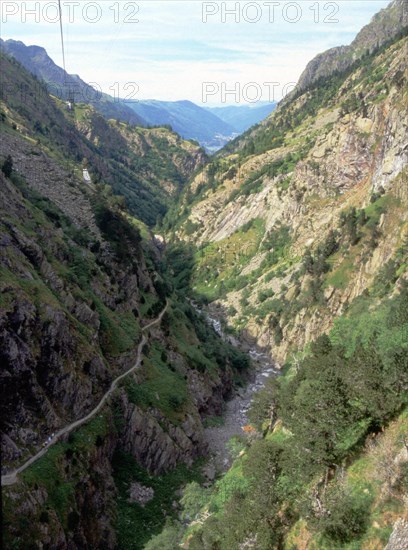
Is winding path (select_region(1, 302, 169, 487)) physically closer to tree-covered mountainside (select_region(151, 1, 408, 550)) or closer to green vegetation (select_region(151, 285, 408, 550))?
tree-covered mountainside (select_region(151, 1, 408, 550))

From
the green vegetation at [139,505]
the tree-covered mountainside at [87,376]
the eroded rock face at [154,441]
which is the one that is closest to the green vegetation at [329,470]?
the green vegetation at [139,505]

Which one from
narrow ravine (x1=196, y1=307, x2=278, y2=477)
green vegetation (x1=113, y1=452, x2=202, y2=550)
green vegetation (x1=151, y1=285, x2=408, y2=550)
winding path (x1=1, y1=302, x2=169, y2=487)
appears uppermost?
green vegetation (x1=151, y1=285, x2=408, y2=550)

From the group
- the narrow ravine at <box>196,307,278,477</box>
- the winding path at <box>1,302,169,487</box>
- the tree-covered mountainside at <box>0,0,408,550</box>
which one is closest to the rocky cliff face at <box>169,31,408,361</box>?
the tree-covered mountainside at <box>0,0,408,550</box>

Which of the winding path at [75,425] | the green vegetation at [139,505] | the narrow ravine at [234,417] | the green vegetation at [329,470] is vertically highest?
the green vegetation at [329,470]

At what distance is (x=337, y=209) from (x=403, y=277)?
52.1m

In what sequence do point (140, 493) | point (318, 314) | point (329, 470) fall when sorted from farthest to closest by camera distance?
point (318, 314)
point (140, 493)
point (329, 470)

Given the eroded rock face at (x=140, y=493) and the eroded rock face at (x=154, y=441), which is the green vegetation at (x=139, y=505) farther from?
the eroded rock face at (x=154, y=441)

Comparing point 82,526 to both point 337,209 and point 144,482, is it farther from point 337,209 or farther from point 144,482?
point 337,209

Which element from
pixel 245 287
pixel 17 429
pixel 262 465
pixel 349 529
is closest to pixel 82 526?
pixel 17 429

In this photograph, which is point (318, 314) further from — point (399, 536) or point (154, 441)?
point (399, 536)

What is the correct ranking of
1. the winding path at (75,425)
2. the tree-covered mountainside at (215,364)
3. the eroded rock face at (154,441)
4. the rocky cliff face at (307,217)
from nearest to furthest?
1. the tree-covered mountainside at (215,364)
2. the winding path at (75,425)
3. the eroded rock face at (154,441)
4. the rocky cliff face at (307,217)

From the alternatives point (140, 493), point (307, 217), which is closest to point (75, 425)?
point (140, 493)

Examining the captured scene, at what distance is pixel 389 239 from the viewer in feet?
293

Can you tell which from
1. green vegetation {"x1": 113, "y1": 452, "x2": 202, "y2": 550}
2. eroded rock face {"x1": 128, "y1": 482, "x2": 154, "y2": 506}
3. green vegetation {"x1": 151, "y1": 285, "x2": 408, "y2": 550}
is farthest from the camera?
eroded rock face {"x1": 128, "y1": 482, "x2": 154, "y2": 506}
